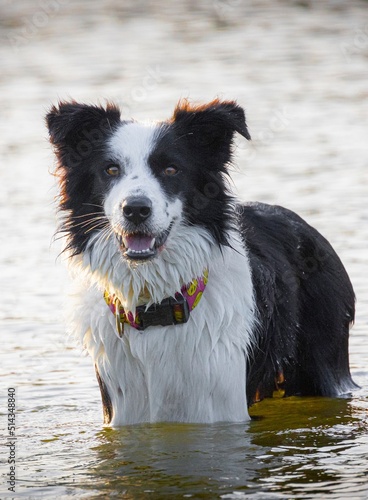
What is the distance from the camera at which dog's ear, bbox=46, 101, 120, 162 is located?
19.6ft

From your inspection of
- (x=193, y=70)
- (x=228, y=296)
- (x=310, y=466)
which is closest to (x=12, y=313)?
(x=228, y=296)

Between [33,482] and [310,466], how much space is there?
1422mm

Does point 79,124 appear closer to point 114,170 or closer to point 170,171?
point 114,170

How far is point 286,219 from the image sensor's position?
6965 mm

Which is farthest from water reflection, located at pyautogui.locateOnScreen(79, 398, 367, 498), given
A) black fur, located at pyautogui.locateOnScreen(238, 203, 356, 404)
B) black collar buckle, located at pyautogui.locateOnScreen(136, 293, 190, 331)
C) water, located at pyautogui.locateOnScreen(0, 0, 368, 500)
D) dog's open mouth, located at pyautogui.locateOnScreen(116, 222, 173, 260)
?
dog's open mouth, located at pyautogui.locateOnScreen(116, 222, 173, 260)

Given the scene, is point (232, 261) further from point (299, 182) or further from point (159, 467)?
point (299, 182)

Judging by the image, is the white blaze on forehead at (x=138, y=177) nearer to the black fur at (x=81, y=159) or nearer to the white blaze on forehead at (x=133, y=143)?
the white blaze on forehead at (x=133, y=143)

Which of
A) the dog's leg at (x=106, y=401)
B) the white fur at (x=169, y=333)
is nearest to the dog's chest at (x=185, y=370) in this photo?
the white fur at (x=169, y=333)

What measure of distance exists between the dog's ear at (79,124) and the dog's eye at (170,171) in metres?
0.42

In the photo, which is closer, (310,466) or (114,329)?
(310,466)

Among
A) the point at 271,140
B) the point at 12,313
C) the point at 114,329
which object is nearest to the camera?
the point at 114,329

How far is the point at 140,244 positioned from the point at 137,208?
0.28 meters

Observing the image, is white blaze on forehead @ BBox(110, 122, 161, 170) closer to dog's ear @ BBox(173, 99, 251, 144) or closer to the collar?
Answer: dog's ear @ BBox(173, 99, 251, 144)

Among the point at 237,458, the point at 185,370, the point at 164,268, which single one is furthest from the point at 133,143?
the point at 237,458
